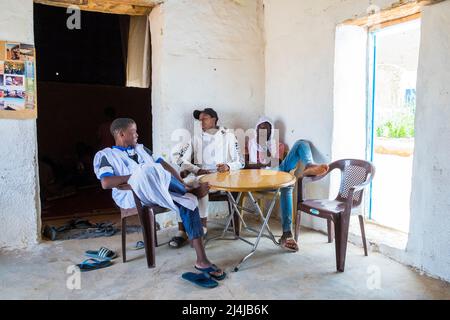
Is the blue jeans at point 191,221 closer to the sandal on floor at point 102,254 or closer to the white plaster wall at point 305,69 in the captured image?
the sandal on floor at point 102,254

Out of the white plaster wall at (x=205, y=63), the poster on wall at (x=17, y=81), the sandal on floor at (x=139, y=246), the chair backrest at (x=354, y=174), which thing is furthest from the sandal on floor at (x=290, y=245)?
the poster on wall at (x=17, y=81)

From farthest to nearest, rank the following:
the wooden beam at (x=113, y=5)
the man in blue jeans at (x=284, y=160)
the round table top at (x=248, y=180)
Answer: the wooden beam at (x=113, y=5)
the man in blue jeans at (x=284, y=160)
the round table top at (x=248, y=180)

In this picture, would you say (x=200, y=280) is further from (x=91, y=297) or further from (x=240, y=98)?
(x=240, y=98)

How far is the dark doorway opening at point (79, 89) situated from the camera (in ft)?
25.1

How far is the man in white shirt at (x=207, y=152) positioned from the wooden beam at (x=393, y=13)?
1.70 metres

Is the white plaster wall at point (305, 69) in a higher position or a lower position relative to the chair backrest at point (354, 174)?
higher

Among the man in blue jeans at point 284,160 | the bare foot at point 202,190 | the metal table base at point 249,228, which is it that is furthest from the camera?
the man in blue jeans at point 284,160

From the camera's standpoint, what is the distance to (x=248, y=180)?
3240 mm

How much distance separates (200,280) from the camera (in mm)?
2875

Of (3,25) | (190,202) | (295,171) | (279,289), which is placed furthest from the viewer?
(295,171)

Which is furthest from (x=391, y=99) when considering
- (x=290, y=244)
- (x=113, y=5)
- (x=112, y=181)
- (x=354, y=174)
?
(x=113, y=5)

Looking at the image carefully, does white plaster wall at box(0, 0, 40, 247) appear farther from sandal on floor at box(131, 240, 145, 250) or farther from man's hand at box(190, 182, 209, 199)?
man's hand at box(190, 182, 209, 199)
